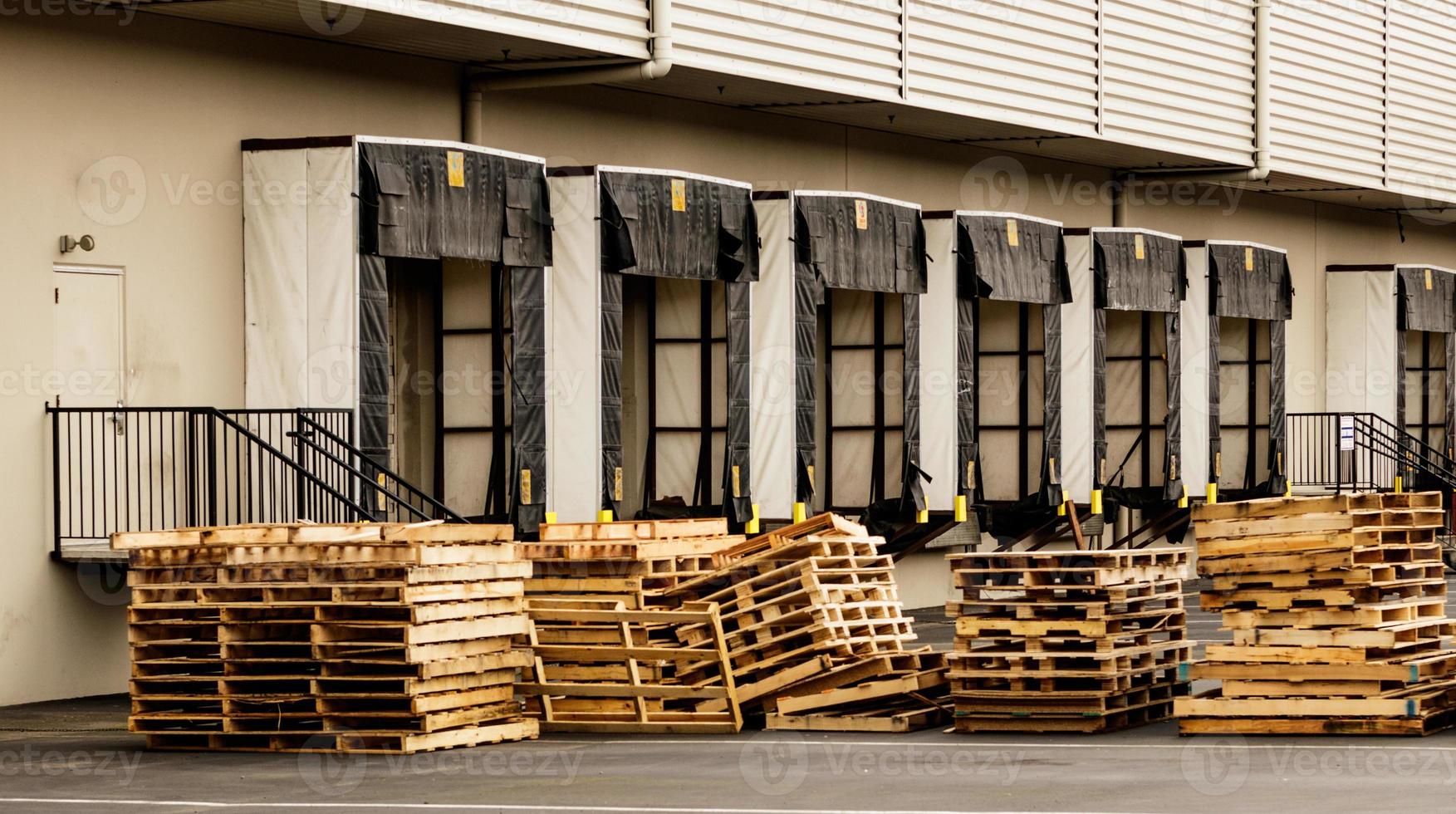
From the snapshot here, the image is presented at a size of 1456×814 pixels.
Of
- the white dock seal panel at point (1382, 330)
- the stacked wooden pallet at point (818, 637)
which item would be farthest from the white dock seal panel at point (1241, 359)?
the stacked wooden pallet at point (818, 637)

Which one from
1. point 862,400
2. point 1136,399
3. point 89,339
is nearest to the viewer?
point 89,339

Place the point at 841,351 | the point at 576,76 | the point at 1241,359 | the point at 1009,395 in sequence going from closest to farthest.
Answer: the point at 576,76, the point at 841,351, the point at 1009,395, the point at 1241,359

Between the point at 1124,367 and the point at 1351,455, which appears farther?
the point at 1351,455

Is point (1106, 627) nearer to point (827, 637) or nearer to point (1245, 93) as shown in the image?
point (827, 637)

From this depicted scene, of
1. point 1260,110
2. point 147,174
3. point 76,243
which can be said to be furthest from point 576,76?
point 1260,110

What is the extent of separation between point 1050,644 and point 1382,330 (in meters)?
20.9

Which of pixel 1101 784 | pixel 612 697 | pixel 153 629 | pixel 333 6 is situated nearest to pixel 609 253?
pixel 333 6

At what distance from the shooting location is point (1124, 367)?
29469mm

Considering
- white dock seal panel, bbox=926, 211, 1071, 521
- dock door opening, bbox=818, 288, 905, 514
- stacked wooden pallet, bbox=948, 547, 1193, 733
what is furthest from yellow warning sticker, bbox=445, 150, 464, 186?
white dock seal panel, bbox=926, 211, 1071, 521

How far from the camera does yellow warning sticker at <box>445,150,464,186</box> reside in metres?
18.7

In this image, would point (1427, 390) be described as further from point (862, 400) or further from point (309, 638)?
point (309, 638)

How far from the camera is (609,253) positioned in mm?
20125

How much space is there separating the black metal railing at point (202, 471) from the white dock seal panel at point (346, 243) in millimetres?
321

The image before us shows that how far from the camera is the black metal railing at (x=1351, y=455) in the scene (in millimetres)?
32906
